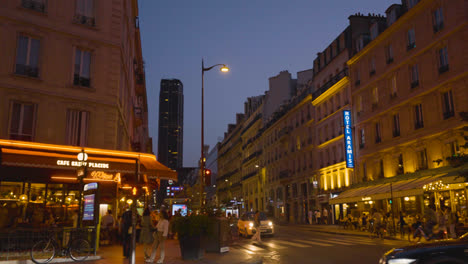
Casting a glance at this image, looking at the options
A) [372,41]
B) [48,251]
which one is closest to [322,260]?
[48,251]

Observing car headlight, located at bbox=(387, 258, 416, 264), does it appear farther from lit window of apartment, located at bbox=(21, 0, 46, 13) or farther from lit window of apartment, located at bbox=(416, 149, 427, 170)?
lit window of apartment, located at bbox=(416, 149, 427, 170)

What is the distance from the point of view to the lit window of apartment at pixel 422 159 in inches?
1067

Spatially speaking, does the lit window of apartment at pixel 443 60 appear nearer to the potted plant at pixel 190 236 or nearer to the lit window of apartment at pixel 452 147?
the lit window of apartment at pixel 452 147

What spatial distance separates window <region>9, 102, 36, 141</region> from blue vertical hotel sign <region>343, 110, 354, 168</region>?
86.7 feet

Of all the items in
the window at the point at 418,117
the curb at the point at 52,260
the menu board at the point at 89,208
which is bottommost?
the curb at the point at 52,260

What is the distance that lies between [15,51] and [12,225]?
7.29 m

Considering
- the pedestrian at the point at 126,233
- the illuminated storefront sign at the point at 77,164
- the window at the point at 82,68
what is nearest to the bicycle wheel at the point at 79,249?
the pedestrian at the point at 126,233

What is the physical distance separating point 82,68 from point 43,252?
10.2 meters

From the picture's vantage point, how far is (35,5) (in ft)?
60.3

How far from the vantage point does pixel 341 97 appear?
1561 inches

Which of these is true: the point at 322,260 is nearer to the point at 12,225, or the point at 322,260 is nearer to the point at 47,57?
the point at 12,225

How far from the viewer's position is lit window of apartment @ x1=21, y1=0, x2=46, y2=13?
1806 centimetres

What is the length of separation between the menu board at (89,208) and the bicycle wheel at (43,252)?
1906mm

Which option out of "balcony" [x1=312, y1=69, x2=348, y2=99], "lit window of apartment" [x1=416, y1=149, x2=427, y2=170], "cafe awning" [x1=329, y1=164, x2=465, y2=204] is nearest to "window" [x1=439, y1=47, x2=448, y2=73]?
"lit window of apartment" [x1=416, y1=149, x2=427, y2=170]
